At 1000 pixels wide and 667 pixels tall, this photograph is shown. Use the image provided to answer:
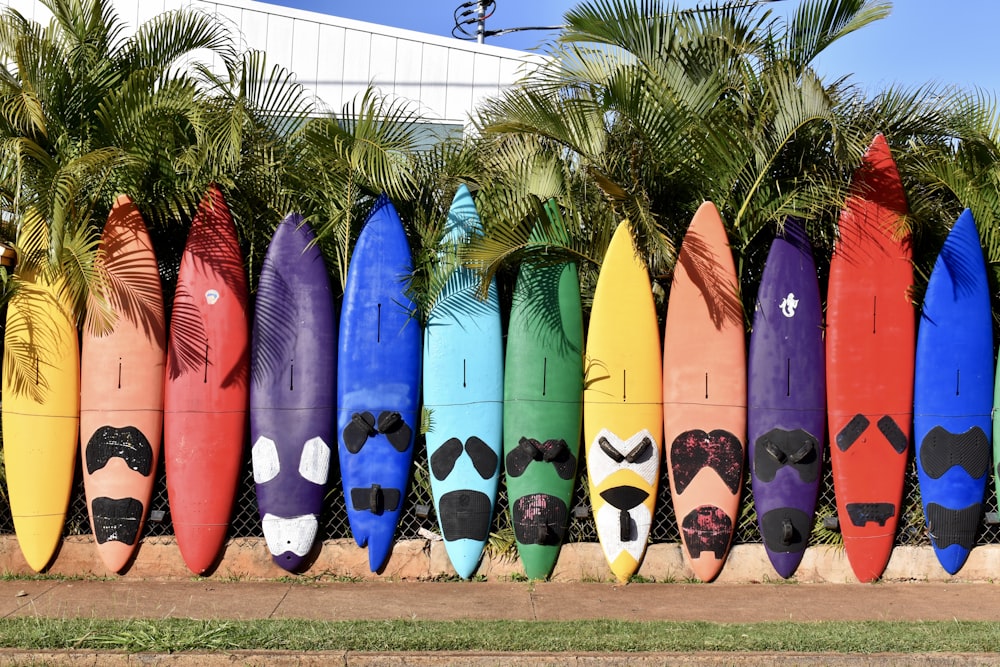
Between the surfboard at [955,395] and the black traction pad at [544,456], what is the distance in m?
2.14

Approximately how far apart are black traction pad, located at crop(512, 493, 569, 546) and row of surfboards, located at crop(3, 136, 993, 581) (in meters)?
0.01

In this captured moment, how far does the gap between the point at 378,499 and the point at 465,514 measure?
0.53 metres

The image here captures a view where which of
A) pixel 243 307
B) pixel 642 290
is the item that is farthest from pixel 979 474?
pixel 243 307

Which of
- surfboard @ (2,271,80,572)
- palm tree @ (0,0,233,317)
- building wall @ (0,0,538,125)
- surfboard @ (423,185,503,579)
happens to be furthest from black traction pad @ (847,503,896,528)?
building wall @ (0,0,538,125)

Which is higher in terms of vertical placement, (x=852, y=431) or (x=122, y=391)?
(x=122, y=391)

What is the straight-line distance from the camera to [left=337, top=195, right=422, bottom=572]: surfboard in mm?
6203

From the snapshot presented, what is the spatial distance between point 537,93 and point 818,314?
7.23 ft

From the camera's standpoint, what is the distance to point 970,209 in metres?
6.35

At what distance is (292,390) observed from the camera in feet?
20.6

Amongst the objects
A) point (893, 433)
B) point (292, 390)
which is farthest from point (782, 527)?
point (292, 390)

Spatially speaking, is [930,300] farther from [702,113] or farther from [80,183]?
[80,183]

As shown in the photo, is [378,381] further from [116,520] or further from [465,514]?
[116,520]

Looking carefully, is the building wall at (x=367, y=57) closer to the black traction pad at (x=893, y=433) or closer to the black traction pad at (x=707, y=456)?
the black traction pad at (x=707, y=456)

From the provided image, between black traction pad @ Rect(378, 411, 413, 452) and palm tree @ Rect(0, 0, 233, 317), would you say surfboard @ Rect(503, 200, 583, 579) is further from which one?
palm tree @ Rect(0, 0, 233, 317)
